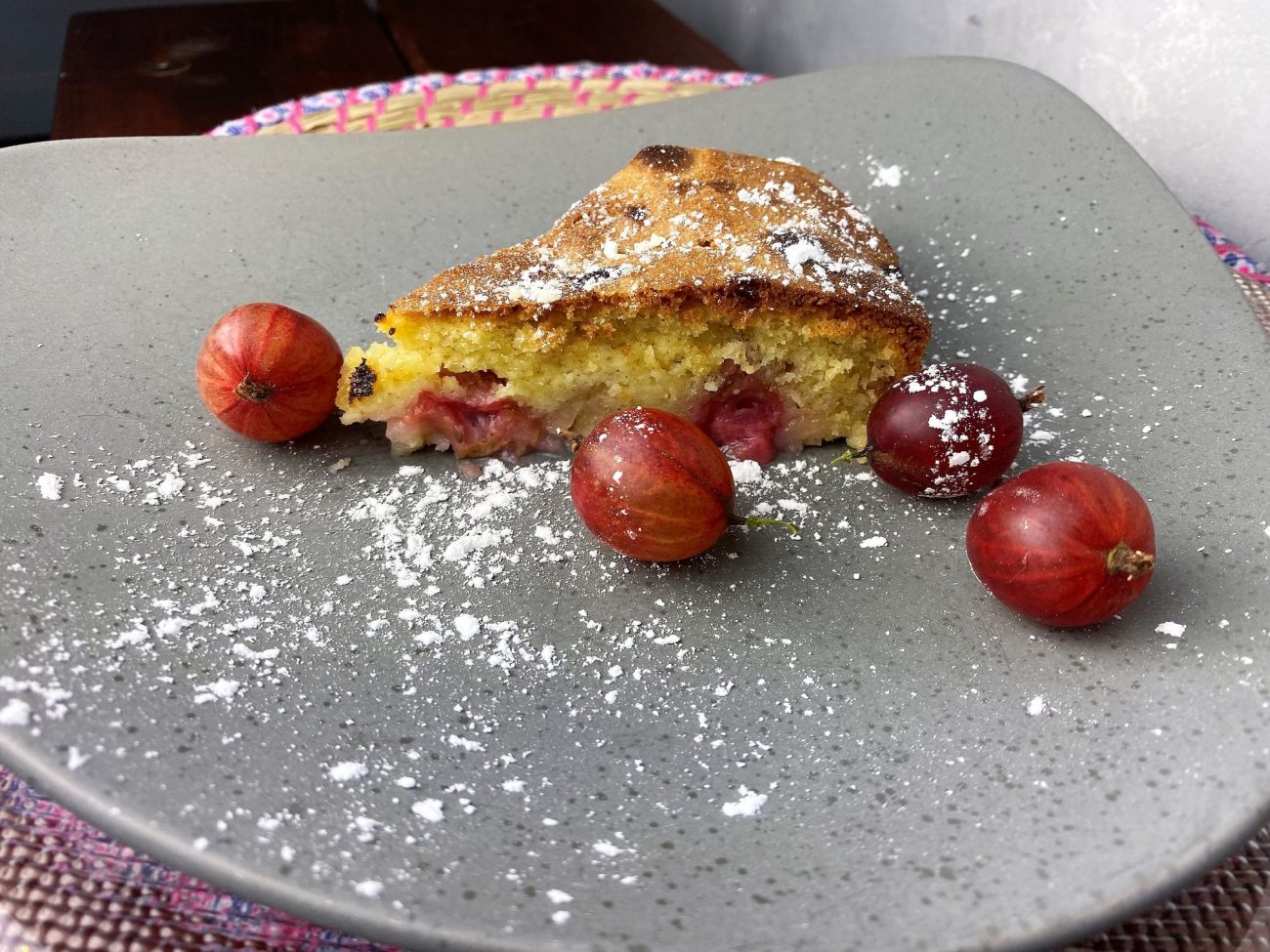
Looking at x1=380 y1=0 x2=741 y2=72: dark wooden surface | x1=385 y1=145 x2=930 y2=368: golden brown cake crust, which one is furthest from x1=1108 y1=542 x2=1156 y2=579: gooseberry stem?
x1=380 y1=0 x2=741 y2=72: dark wooden surface

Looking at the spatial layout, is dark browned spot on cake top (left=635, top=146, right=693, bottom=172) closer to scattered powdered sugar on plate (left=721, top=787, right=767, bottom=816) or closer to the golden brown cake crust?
the golden brown cake crust

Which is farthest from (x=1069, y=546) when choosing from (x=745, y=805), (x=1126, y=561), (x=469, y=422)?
(x=469, y=422)

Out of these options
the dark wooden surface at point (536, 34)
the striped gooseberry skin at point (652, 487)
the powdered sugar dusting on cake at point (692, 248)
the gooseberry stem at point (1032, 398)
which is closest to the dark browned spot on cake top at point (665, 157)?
the powdered sugar dusting on cake at point (692, 248)

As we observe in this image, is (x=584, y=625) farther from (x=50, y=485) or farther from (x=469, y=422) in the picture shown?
(x=50, y=485)

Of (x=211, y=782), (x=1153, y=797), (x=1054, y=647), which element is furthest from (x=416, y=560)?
(x=1153, y=797)

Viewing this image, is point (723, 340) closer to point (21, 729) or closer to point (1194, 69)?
point (21, 729)
